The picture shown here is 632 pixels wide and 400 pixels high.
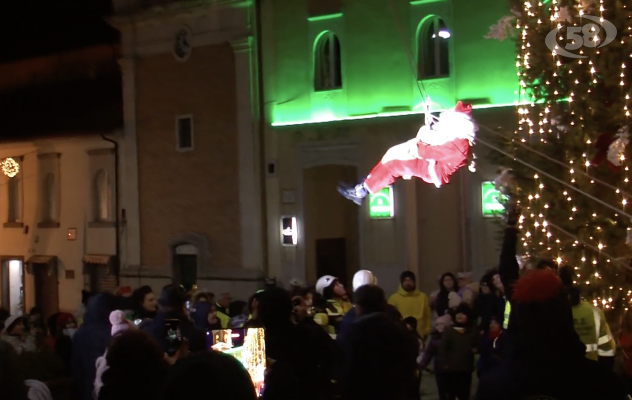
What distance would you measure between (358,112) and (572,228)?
11945 mm

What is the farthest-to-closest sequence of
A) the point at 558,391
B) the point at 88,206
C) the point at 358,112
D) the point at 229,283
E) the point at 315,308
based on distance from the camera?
1. the point at 88,206
2. the point at 229,283
3. the point at 358,112
4. the point at 315,308
5. the point at 558,391

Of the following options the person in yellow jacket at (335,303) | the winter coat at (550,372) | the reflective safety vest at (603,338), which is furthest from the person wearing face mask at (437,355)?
the winter coat at (550,372)

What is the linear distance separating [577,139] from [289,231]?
44.0ft

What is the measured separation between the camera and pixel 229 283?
2362 centimetres

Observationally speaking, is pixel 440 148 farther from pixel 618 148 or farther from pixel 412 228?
pixel 412 228

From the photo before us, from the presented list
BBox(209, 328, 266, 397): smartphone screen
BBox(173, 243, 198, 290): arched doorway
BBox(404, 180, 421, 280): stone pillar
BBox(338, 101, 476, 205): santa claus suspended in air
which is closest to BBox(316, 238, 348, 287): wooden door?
BBox(404, 180, 421, 280): stone pillar

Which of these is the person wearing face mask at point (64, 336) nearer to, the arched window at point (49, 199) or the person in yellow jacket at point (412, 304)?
the person in yellow jacket at point (412, 304)

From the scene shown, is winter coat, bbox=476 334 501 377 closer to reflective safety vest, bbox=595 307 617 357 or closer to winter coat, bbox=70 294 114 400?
reflective safety vest, bbox=595 307 617 357

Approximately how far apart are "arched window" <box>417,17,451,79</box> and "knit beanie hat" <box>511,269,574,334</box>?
16938 millimetres

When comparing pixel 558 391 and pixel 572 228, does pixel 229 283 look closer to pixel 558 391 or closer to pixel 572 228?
pixel 572 228

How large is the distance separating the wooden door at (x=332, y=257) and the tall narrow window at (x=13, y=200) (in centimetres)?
1236

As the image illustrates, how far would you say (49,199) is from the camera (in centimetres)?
2952

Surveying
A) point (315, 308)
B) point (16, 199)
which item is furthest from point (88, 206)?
point (315, 308)

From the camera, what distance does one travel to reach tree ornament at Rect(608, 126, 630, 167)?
9163mm
